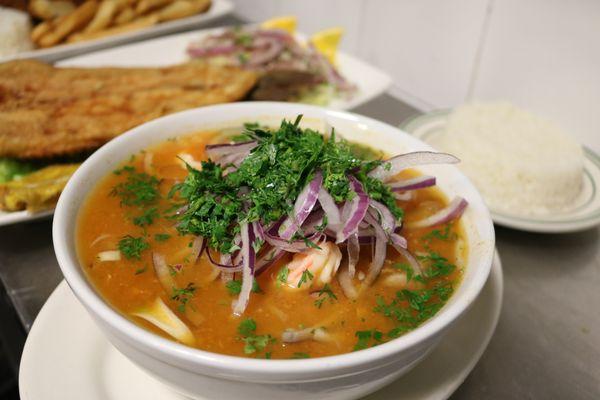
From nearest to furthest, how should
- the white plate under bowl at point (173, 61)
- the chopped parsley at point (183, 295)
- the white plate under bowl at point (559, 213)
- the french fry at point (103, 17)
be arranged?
1. the chopped parsley at point (183, 295)
2. the white plate under bowl at point (559, 213)
3. the white plate under bowl at point (173, 61)
4. the french fry at point (103, 17)

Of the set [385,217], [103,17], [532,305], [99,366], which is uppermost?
[385,217]

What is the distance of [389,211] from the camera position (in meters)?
1.41

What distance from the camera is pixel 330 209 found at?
132 cm

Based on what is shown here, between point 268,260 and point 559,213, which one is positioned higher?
point 268,260

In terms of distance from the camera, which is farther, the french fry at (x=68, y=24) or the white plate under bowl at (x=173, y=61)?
the french fry at (x=68, y=24)

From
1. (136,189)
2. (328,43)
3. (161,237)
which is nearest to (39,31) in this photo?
(328,43)

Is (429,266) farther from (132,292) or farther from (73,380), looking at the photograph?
(73,380)

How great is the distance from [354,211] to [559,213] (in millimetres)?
1149

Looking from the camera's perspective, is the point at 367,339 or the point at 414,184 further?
the point at 414,184

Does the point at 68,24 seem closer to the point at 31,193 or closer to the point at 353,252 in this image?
the point at 31,193

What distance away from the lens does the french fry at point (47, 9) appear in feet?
11.2

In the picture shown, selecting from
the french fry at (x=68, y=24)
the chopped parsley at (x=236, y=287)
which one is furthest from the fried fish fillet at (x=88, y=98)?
the chopped parsley at (x=236, y=287)

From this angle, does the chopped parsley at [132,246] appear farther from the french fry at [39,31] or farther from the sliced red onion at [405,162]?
the french fry at [39,31]

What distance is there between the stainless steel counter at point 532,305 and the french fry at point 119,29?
1.58 metres
